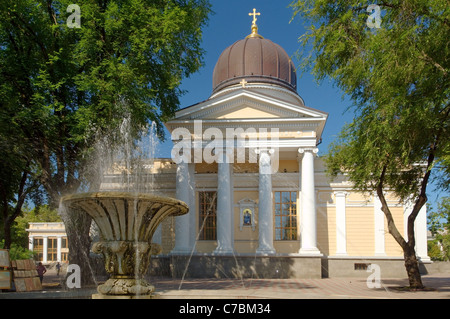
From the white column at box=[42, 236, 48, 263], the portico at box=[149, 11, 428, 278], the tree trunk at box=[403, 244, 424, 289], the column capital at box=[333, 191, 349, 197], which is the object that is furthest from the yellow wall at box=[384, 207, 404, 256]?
the white column at box=[42, 236, 48, 263]

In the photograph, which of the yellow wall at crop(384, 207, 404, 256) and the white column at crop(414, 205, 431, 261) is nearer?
the white column at crop(414, 205, 431, 261)

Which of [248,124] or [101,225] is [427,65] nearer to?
[101,225]

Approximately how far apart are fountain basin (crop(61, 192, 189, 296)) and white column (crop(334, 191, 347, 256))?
659 inches

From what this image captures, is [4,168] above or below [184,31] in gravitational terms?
below

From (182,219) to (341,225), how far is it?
848 cm

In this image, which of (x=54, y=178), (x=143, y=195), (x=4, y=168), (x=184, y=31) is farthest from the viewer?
(x=4, y=168)

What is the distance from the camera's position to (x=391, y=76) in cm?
1076

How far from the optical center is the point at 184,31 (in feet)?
57.4

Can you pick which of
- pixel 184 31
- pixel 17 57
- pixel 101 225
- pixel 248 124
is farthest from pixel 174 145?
pixel 101 225

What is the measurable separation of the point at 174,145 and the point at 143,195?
14.9m

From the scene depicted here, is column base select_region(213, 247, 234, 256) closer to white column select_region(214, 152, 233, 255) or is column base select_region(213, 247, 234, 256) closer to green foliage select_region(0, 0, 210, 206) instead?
white column select_region(214, 152, 233, 255)

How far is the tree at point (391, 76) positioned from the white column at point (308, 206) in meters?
6.97

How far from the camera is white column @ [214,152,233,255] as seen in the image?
22.6 m

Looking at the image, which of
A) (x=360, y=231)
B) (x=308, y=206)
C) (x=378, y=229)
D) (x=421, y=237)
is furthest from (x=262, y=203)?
(x=421, y=237)
